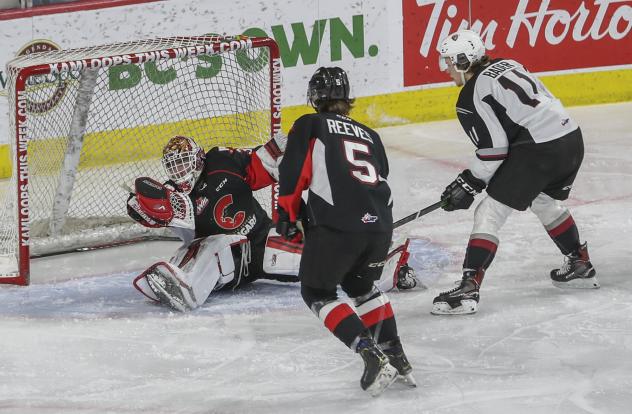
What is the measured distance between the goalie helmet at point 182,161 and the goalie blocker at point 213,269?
23 cm

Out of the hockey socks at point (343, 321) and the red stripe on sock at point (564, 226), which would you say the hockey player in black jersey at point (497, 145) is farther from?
the hockey socks at point (343, 321)

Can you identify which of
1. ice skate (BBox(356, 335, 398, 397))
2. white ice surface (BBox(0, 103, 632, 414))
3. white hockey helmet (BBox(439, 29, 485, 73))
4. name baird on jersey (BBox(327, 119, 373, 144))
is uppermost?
white hockey helmet (BBox(439, 29, 485, 73))

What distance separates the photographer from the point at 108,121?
237 inches

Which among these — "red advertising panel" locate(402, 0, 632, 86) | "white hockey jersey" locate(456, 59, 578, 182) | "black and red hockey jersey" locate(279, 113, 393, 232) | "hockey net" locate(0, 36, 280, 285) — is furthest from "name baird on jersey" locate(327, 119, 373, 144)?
"red advertising panel" locate(402, 0, 632, 86)

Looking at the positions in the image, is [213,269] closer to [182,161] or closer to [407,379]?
[182,161]

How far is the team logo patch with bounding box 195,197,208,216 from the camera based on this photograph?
15.1 ft

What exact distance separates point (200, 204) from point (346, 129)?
1.17m

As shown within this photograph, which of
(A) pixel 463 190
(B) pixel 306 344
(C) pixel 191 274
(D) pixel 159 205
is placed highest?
(A) pixel 463 190

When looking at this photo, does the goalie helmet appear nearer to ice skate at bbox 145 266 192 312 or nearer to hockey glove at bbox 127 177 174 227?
hockey glove at bbox 127 177 174 227

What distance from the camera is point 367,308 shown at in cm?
369

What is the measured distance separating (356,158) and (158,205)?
1128 millimetres

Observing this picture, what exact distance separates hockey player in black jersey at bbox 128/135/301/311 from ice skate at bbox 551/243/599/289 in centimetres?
100

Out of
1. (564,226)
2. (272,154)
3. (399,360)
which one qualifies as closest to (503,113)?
(564,226)

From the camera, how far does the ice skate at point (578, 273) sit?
4.67 m
